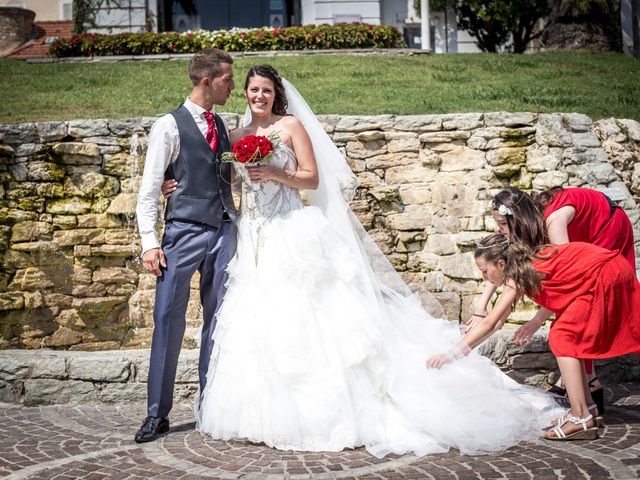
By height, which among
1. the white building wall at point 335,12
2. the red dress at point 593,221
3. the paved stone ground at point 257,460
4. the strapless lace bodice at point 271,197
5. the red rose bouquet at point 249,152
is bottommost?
the paved stone ground at point 257,460

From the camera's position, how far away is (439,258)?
8.07 meters

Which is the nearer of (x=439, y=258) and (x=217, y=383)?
(x=217, y=383)

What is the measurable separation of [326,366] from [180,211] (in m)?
1.42

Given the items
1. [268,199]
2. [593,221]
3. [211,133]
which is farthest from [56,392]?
[593,221]

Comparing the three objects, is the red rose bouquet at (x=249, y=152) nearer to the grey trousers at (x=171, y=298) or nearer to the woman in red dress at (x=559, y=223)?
the grey trousers at (x=171, y=298)

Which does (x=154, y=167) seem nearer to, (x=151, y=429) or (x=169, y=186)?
(x=169, y=186)

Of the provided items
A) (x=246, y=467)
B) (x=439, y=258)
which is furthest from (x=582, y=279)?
(x=439, y=258)

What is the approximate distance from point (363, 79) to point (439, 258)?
5.57m

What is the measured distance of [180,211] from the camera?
15.5ft

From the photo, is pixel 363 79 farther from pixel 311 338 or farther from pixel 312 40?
pixel 311 338

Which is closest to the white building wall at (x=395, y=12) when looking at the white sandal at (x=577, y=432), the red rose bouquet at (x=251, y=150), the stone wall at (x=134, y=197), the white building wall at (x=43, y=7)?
the white building wall at (x=43, y=7)

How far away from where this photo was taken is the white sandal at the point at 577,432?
436cm

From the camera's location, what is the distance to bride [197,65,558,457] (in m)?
4.37

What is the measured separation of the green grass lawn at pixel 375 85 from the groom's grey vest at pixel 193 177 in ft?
15.9
